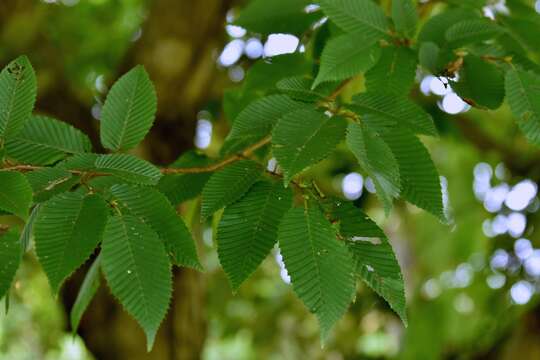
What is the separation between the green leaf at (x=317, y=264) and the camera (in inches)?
29.1

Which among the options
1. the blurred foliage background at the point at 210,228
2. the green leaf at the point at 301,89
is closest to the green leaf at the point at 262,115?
the green leaf at the point at 301,89

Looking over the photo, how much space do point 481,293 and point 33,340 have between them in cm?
251

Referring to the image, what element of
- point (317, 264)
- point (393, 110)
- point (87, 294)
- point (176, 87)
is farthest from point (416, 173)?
point (176, 87)

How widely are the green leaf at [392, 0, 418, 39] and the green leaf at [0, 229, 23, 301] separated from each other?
0.50 meters

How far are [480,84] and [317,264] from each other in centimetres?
34

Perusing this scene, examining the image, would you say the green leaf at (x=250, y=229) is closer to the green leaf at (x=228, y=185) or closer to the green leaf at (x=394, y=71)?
the green leaf at (x=228, y=185)

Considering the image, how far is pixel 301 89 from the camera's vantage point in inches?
34.7

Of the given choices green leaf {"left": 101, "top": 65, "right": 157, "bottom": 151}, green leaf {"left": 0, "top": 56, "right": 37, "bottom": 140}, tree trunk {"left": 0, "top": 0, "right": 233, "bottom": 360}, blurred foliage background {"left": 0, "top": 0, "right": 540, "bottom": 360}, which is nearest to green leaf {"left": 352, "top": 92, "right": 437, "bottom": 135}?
green leaf {"left": 101, "top": 65, "right": 157, "bottom": 151}

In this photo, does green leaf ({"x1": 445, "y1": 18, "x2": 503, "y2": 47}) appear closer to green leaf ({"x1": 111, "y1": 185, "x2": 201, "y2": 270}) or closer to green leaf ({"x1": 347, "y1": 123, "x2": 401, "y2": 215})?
green leaf ({"x1": 347, "y1": 123, "x2": 401, "y2": 215})

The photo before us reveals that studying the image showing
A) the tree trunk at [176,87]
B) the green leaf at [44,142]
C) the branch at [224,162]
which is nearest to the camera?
the green leaf at [44,142]

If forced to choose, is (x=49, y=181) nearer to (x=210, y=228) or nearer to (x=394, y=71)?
(x=394, y=71)

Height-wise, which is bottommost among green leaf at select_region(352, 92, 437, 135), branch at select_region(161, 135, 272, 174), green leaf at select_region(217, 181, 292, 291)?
branch at select_region(161, 135, 272, 174)

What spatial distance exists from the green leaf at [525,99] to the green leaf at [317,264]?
0.84 ft

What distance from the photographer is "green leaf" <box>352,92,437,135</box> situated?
847 mm
